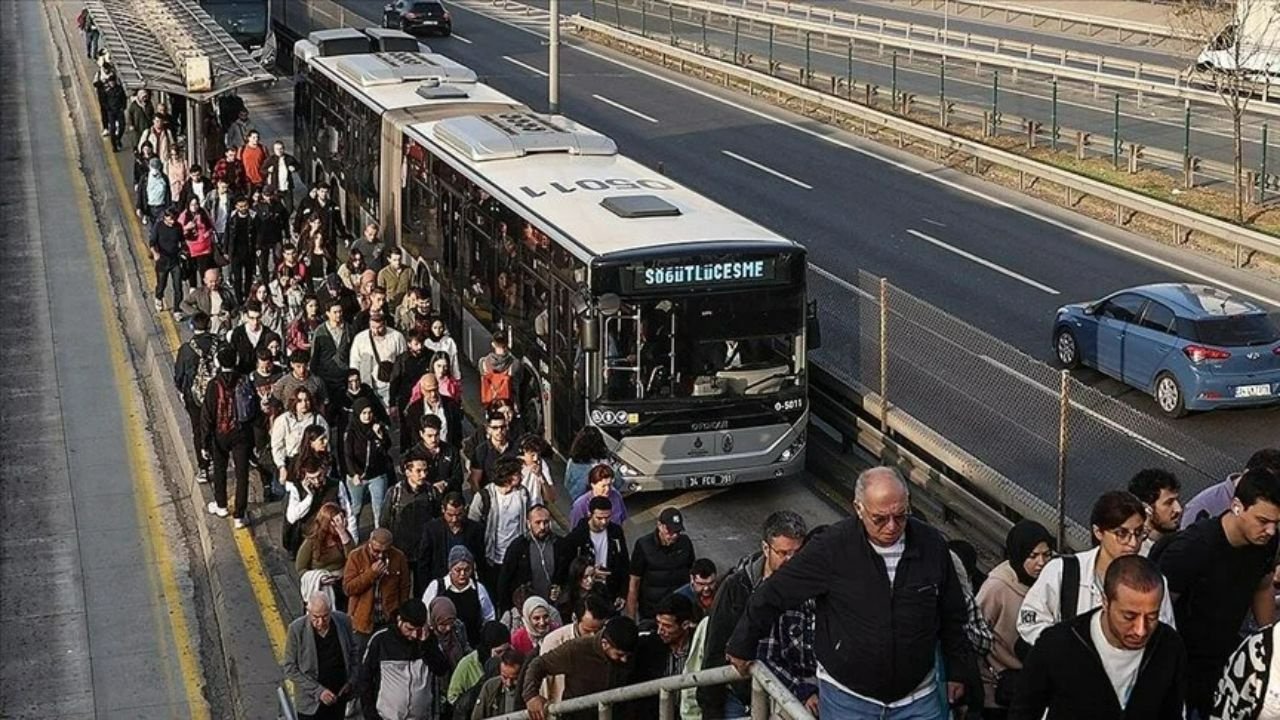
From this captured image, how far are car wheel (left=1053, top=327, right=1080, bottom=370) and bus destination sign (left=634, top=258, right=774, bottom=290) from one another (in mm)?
6389

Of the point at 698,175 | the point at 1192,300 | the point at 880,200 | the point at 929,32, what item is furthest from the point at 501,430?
the point at 929,32

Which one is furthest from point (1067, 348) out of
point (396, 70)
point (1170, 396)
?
point (396, 70)

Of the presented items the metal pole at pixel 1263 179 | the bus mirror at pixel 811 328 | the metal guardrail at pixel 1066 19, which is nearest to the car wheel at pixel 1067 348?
the bus mirror at pixel 811 328

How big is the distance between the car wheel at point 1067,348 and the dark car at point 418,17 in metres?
36.9

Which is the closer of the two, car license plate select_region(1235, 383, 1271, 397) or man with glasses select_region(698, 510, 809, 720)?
man with glasses select_region(698, 510, 809, 720)

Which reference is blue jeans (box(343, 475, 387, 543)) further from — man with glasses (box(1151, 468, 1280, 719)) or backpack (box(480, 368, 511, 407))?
man with glasses (box(1151, 468, 1280, 719))

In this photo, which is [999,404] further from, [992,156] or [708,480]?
[992,156]

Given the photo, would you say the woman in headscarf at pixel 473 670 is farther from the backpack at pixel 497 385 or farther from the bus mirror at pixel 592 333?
the backpack at pixel 497 385

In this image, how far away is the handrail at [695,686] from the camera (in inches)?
278

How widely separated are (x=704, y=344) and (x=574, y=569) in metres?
4.92

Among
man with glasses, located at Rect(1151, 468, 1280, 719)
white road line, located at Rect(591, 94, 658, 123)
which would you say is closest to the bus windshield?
man with glasses, located at Rect(1151, 468, 1280, 719)

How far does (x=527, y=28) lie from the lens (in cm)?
5947

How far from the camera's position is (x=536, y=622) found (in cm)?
1135

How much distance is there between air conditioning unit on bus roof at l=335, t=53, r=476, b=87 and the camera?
28.1m
